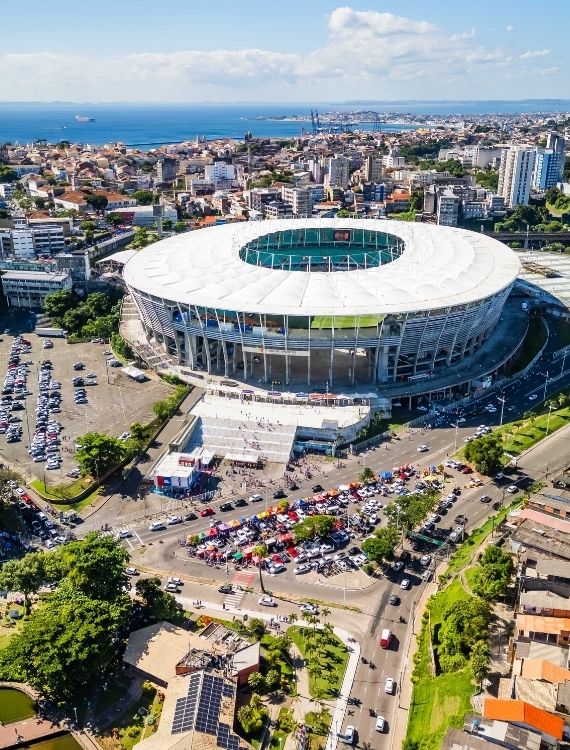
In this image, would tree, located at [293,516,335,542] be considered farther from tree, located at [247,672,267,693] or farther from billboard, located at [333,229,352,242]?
billboard, located at [333,229,352,242]

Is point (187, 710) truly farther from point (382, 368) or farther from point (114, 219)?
point (114, 219)

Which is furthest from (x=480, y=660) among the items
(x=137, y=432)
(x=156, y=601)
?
(x=137, y=432)

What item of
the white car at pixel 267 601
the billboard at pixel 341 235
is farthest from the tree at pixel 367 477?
the billboard at pixel 341 235

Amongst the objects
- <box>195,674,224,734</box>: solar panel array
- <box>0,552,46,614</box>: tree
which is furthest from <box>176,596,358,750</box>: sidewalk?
<box>0,552,46,614</box>: tree

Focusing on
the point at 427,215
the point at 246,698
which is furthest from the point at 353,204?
the point at 246,698

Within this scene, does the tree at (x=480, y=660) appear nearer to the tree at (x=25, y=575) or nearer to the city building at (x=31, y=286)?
the tree at (x=25, y=575)
